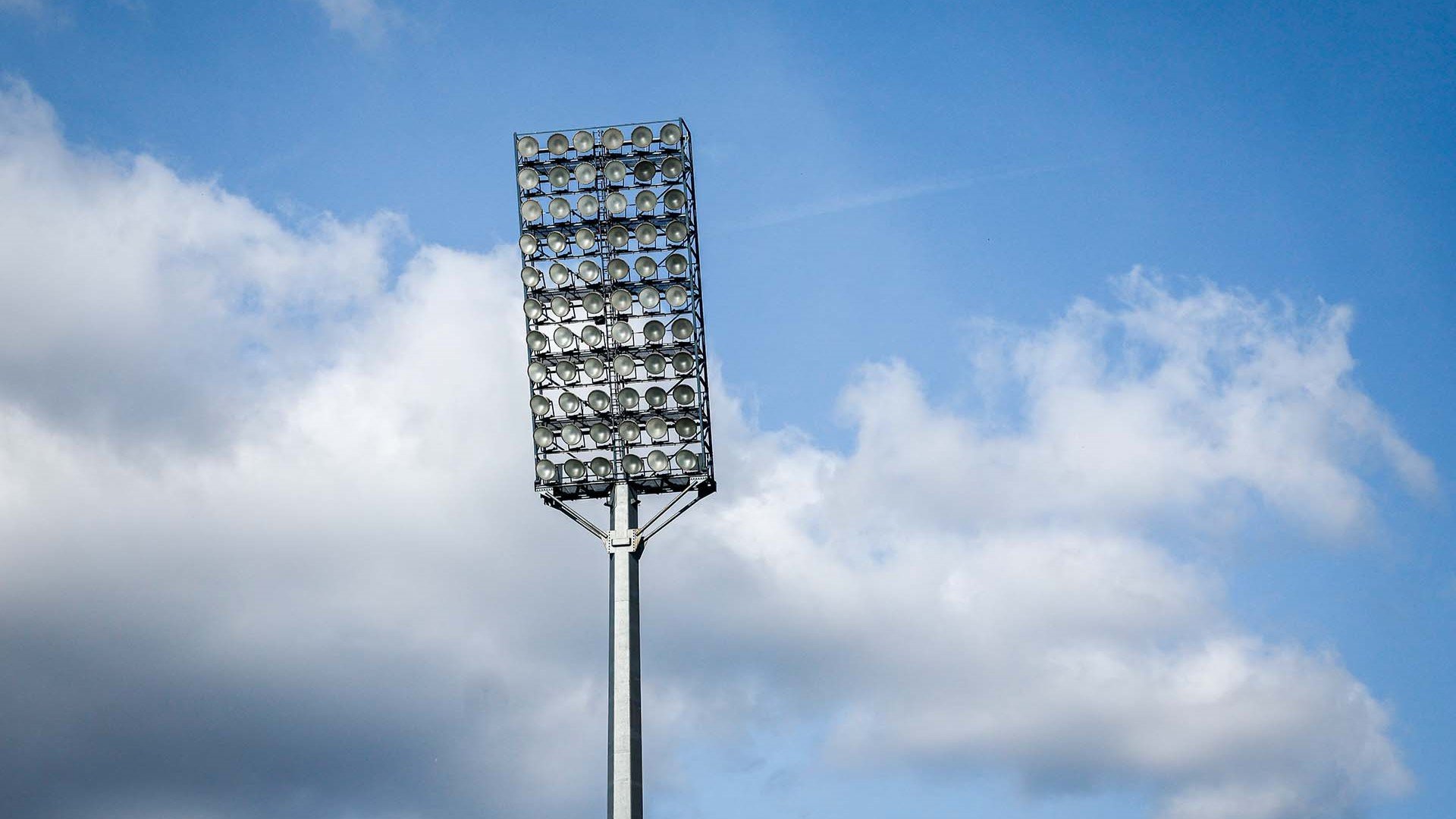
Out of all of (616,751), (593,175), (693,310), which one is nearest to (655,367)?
(693,310)

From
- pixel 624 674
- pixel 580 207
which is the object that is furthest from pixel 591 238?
pixel 624 674

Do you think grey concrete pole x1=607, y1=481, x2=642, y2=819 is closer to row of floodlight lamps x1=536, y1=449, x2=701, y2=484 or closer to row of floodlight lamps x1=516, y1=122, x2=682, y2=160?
row of floodlight lamps x1=536, y1=449, x2=701, y2=484

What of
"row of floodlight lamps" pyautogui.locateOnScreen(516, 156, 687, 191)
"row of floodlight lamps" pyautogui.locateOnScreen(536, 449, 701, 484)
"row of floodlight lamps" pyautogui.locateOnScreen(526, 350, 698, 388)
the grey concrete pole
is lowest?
the grey concrete pole

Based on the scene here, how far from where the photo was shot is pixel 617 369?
54.6 m

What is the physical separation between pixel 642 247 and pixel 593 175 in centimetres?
262

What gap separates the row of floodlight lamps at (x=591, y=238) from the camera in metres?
55.6

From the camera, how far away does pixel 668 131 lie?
56344 millimetres

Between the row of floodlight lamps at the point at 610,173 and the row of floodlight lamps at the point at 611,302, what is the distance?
10.6 ft

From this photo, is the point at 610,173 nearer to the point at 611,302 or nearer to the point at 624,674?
the point at 611,302

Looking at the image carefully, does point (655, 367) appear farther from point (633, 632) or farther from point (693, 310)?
point (633, 632)

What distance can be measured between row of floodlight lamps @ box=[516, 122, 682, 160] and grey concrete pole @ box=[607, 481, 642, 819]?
32.1 feet

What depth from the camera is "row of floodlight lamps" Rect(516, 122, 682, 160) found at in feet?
185

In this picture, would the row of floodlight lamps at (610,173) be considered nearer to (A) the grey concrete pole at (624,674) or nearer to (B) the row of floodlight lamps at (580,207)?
(B) the row of floodlight lamps at (580,207)

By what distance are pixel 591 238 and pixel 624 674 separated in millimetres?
12517
